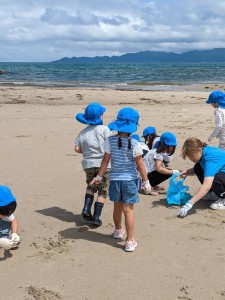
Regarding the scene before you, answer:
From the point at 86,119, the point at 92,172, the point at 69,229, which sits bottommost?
the point at 69,229

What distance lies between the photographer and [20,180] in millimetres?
5938

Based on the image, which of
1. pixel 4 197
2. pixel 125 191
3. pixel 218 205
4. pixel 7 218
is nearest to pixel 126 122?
pixel 125 191

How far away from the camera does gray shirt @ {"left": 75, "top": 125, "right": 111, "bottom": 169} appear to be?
4.58 m

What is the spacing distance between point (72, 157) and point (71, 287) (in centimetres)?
408

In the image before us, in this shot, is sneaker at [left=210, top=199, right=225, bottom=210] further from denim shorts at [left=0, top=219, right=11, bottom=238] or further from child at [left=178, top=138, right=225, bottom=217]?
denim shorts at [left=0, top=219, right=11, bottom=238]

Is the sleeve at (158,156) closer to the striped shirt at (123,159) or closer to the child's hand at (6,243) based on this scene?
the striped shirt at (123,159)

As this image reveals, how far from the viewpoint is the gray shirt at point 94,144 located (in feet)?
15.0

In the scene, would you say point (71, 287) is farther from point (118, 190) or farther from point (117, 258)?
point (118, 190)

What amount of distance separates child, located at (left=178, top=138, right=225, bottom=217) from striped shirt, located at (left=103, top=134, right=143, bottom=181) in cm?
103

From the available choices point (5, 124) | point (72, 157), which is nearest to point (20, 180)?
point (72, 157)

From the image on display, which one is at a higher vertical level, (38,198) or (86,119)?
(86,119)

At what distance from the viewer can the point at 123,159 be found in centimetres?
392

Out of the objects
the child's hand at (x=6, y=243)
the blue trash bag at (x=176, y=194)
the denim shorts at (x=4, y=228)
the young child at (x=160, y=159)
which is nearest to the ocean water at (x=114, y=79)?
the young child at (x=160, y=159)

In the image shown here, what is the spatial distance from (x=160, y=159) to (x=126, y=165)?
1801 mm
